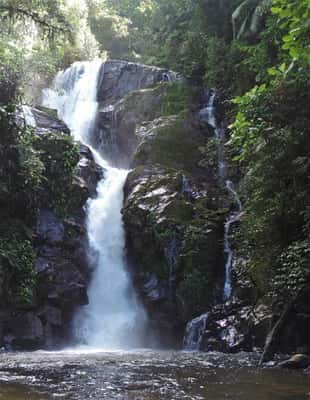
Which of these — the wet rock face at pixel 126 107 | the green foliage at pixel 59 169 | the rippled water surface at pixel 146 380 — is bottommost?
the rippled water surface at pixel 146 380

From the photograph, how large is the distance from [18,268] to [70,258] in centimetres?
184

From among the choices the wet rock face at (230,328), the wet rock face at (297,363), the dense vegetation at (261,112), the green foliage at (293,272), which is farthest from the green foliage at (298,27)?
the wet rock face at (230,328)

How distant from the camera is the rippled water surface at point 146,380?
17.2 feet

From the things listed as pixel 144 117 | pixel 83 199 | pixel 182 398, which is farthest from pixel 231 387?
pixel 144 117

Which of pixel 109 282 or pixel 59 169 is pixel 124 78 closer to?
pixel 59 169

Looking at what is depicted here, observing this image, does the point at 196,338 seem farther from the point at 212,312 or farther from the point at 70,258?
the point at 70,258

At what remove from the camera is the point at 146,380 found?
6.16m

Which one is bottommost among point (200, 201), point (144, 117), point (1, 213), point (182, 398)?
point (182, 398)

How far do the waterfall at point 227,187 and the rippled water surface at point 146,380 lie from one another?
3.69 metres

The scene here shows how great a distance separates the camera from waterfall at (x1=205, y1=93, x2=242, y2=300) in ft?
39.5

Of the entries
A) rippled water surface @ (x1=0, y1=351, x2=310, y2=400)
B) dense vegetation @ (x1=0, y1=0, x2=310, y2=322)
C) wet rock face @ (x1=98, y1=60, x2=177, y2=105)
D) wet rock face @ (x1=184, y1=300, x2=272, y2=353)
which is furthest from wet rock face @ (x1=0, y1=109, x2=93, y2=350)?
wet rock face @ (x1=98, y1=60, x2=177, y2=105)

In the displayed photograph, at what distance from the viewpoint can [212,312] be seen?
434 inches

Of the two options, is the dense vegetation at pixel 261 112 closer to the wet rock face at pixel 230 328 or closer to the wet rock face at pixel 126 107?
the wet rock face at pixel 230 328

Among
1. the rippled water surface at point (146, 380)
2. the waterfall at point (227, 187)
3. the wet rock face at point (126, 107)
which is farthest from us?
the wet rock face at point (126, 107)
